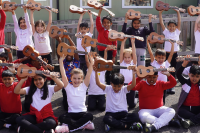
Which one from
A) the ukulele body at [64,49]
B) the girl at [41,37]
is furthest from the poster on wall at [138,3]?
the ukulele body at [64,49]

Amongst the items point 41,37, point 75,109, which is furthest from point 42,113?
point 41,37

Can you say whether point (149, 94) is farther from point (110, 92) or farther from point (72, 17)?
point (72, 17)

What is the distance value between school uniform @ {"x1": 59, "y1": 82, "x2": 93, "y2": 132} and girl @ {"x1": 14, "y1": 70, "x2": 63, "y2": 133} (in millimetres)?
196

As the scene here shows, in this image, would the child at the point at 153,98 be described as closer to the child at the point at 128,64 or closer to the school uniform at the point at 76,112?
the child at the point at 128,64

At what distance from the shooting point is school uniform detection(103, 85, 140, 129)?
13.9ft

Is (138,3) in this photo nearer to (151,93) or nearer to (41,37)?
(41,37)

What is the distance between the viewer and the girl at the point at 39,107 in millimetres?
4043

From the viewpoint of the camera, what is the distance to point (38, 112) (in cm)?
417

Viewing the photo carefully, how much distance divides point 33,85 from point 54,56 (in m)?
3.04

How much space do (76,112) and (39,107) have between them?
598 millimetres

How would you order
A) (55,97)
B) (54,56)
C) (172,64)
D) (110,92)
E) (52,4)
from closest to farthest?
(110,92) < (55,97) < (172,64) < (54,56) < (52,4)

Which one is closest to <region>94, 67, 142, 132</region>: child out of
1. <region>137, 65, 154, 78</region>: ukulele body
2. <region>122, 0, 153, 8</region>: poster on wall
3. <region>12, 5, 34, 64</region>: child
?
<region>137, 65, 154, 78</region>: ukulele body

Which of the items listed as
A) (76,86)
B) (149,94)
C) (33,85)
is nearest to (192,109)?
(149,94)

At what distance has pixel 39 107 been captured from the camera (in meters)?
4.22
